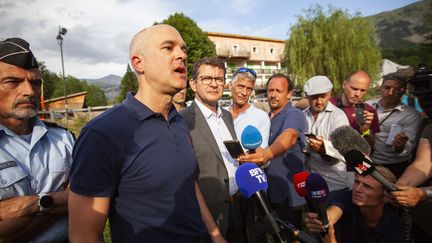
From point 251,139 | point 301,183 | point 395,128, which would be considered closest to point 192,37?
point 395,128

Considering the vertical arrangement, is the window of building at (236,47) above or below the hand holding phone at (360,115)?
above

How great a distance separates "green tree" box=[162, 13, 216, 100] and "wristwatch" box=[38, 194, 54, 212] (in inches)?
1065

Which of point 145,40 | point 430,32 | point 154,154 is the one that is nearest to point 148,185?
point 154,154

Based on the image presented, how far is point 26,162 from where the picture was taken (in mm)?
1804

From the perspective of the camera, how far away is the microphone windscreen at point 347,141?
2.19 meters

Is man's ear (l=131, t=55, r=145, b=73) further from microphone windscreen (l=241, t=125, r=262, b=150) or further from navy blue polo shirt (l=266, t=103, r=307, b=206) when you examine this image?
navy blue polo shirt (l=266, t=103, r=307, b=206)

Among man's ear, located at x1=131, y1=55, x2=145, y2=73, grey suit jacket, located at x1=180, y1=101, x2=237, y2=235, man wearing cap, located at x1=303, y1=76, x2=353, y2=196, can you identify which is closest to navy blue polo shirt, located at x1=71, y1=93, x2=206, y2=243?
man's ear, located at x1=131, y1=55, x2=145, y2=73

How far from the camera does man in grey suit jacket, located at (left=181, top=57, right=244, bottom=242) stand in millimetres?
2424

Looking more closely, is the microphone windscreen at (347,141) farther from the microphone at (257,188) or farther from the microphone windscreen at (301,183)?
the microphone at (257,188)

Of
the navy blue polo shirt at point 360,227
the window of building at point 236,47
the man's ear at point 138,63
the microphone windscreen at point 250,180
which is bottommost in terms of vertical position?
the navy blue polo shirt at point 360,227

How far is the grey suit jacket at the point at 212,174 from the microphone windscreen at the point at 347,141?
1.05 metres

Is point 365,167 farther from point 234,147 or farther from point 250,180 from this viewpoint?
point 234,147

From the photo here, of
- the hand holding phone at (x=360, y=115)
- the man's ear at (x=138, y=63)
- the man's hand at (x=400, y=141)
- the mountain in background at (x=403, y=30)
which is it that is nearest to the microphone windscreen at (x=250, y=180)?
the man's ear at (x=138, y=63)

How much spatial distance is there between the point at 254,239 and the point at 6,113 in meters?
2.81
